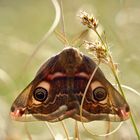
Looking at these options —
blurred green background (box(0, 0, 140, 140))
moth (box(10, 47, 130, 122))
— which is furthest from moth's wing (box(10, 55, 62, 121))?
blurred green background (box(0, 0, 140, 140))

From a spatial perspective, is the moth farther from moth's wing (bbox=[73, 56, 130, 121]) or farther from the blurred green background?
the blurred green background

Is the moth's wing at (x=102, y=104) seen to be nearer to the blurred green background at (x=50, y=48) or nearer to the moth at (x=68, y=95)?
the moth at (x=68, y=95)

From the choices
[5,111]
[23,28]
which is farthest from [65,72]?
[23,28]

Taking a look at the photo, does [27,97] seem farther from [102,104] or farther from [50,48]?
[50,48]

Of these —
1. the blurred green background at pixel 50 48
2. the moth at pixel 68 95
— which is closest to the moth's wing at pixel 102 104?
the moth at pixel 68 95

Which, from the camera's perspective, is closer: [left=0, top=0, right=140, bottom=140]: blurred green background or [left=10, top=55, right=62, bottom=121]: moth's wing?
[left=10, top=55, right=62, bottom=121]: moth's wing

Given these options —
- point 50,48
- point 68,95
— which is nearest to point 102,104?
point 68,95

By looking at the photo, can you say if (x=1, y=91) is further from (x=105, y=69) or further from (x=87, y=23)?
(x=87, y=23)
